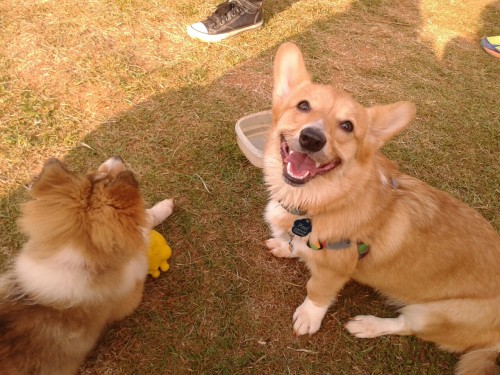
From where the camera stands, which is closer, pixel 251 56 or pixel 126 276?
pixel 126 276

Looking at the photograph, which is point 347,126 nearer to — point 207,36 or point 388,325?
point 388,325

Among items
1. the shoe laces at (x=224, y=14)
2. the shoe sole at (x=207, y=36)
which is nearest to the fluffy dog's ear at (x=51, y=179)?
the shoe sole at (x=207, y=36)

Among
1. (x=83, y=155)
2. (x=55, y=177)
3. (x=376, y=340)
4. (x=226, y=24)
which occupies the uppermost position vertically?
(x=55, y=177)

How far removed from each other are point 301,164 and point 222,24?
2.91m

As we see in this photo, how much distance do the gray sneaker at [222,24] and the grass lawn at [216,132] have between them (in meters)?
0.10

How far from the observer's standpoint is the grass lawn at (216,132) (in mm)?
2611

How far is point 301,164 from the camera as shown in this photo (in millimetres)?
2225

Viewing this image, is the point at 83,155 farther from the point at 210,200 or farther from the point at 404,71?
the point at 404,71

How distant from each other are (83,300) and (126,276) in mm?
261

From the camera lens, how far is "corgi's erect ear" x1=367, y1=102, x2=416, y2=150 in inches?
88.8

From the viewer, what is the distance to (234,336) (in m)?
2.60

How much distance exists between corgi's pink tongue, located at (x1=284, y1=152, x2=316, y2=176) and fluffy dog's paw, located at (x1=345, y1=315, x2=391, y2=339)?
1213mm

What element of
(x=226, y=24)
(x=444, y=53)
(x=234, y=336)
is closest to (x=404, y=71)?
(x=444, y=53)

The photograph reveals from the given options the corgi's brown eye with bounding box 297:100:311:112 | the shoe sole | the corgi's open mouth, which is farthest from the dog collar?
the shoe sole
